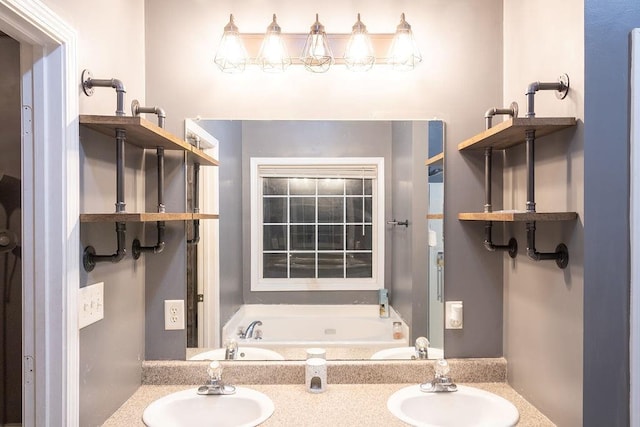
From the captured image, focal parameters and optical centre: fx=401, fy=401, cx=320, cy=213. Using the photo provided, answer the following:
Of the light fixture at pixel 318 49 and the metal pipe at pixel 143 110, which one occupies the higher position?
the light fixture at pixel 318 49

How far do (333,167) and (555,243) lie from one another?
0.86m

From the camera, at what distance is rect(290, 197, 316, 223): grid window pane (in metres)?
1.70

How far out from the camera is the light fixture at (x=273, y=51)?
61.6 inches

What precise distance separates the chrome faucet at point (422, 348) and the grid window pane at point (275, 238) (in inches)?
26.9

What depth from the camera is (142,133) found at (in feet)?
4.30

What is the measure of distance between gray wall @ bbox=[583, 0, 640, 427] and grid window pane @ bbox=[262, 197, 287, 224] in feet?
3.51

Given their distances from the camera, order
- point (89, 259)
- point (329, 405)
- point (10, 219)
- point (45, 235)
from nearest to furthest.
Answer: point (45, 235) → point (89, 259) → point (329, 405) → point (10, 219)

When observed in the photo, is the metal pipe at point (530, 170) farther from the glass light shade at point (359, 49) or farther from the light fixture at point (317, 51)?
the light fixture at point (317, 51)

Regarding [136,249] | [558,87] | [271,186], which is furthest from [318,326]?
[558,87]

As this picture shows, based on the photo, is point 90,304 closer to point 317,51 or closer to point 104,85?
point 104,85

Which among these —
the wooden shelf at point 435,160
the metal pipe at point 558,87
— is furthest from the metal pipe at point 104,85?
the metal pipe at point 558,87

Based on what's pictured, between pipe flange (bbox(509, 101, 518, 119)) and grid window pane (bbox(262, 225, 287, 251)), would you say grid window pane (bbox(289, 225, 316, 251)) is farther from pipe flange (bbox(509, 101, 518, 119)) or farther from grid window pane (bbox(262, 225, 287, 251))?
pipe flange (bbox(509, 101, 518, 119))

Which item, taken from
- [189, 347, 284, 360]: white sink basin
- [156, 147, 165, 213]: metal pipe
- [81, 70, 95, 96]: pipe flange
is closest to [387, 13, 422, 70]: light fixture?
[156, 147, 165, 213]: metal pipe

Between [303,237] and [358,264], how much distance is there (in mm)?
263
